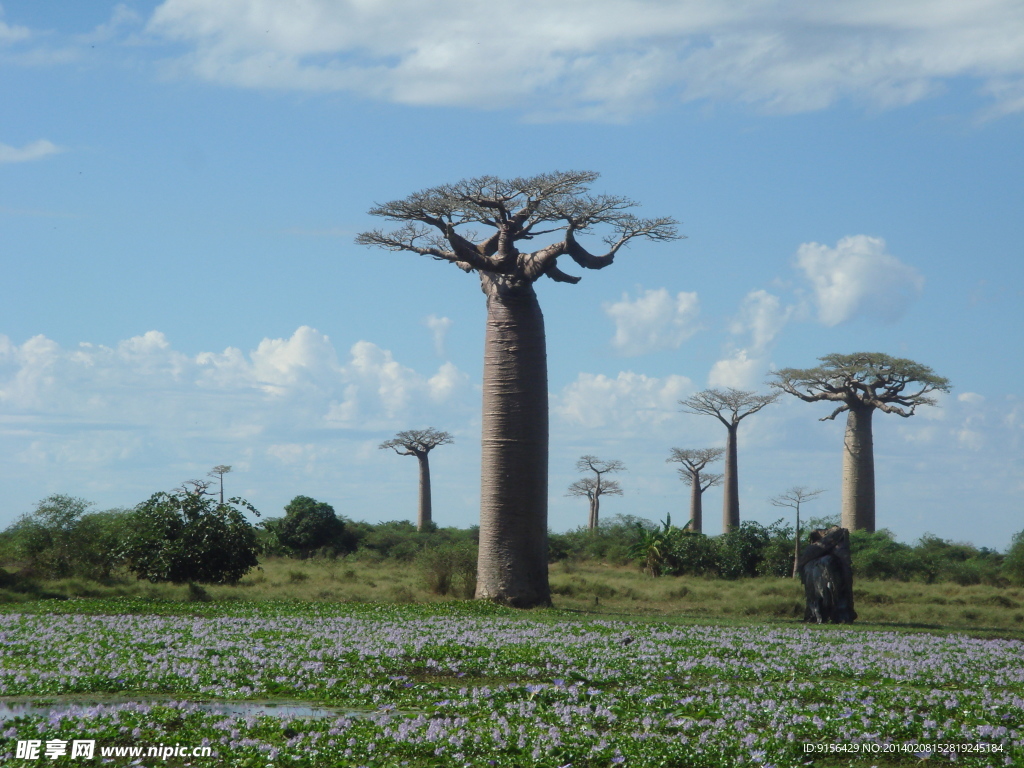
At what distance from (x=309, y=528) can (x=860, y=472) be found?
18.2m

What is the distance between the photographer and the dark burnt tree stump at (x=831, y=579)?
1312cm

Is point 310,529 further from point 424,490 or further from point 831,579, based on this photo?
point 831,579

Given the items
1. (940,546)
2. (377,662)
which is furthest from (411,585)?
(940,546)

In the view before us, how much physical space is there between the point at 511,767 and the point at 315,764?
91cm

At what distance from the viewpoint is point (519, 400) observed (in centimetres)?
1512

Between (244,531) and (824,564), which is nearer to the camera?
(824,564)

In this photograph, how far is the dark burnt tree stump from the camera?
43.1ft

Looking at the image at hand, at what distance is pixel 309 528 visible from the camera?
1286 inches

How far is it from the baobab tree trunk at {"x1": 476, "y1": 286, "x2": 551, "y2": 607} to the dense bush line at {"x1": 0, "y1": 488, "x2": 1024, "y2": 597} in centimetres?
159

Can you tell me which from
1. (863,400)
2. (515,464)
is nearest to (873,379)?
(863,400)

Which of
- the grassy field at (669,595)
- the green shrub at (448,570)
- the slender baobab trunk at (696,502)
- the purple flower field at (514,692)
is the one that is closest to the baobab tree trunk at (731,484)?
the slender baobab trunk at (696,502)

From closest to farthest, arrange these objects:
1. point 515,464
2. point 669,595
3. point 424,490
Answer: point 515,464 → point 669,595 → point 424,490

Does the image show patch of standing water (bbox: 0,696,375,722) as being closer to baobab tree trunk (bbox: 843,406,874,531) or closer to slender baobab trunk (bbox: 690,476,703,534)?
baobab tree trunk (bbox: 843,406,874,531)

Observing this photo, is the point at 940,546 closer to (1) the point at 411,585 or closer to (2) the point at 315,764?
(1) the point at 411,585
